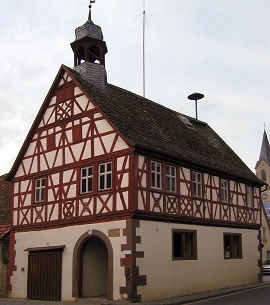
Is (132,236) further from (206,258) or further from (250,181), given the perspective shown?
(250,181)

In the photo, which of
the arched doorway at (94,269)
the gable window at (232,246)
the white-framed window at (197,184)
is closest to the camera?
the arched doorway at (94,269)

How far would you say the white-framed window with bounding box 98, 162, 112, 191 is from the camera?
→ 66.8 feet

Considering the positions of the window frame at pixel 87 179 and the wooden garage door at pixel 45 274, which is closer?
the window frame at pixel 87 179

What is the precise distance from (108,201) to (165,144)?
4115 millimetres

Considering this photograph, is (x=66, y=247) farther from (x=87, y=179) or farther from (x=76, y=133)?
(x=76, y=133)

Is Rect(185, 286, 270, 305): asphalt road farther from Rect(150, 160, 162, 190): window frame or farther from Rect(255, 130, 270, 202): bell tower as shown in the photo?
Rect(255, 130, 270, 202): bell tower

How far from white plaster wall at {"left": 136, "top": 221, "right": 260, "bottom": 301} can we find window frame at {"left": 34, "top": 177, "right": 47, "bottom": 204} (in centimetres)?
670

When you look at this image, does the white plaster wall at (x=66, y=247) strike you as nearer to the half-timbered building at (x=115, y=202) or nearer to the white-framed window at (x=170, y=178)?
the half-timbered building at (x=115, y=202)

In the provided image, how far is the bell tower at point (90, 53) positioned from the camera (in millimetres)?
24406

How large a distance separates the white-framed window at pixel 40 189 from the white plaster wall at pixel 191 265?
22.3ft

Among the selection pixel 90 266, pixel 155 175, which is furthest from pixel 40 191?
pixel 155 175

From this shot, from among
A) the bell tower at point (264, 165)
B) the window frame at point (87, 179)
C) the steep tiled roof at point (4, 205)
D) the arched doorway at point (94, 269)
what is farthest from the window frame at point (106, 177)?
the bell tower at point (264, 165)

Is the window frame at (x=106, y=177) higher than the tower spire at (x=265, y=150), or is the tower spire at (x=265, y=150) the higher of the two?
the tower spire at (x=265, y=150)

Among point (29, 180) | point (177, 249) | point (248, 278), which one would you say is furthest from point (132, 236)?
point (248, 278)
